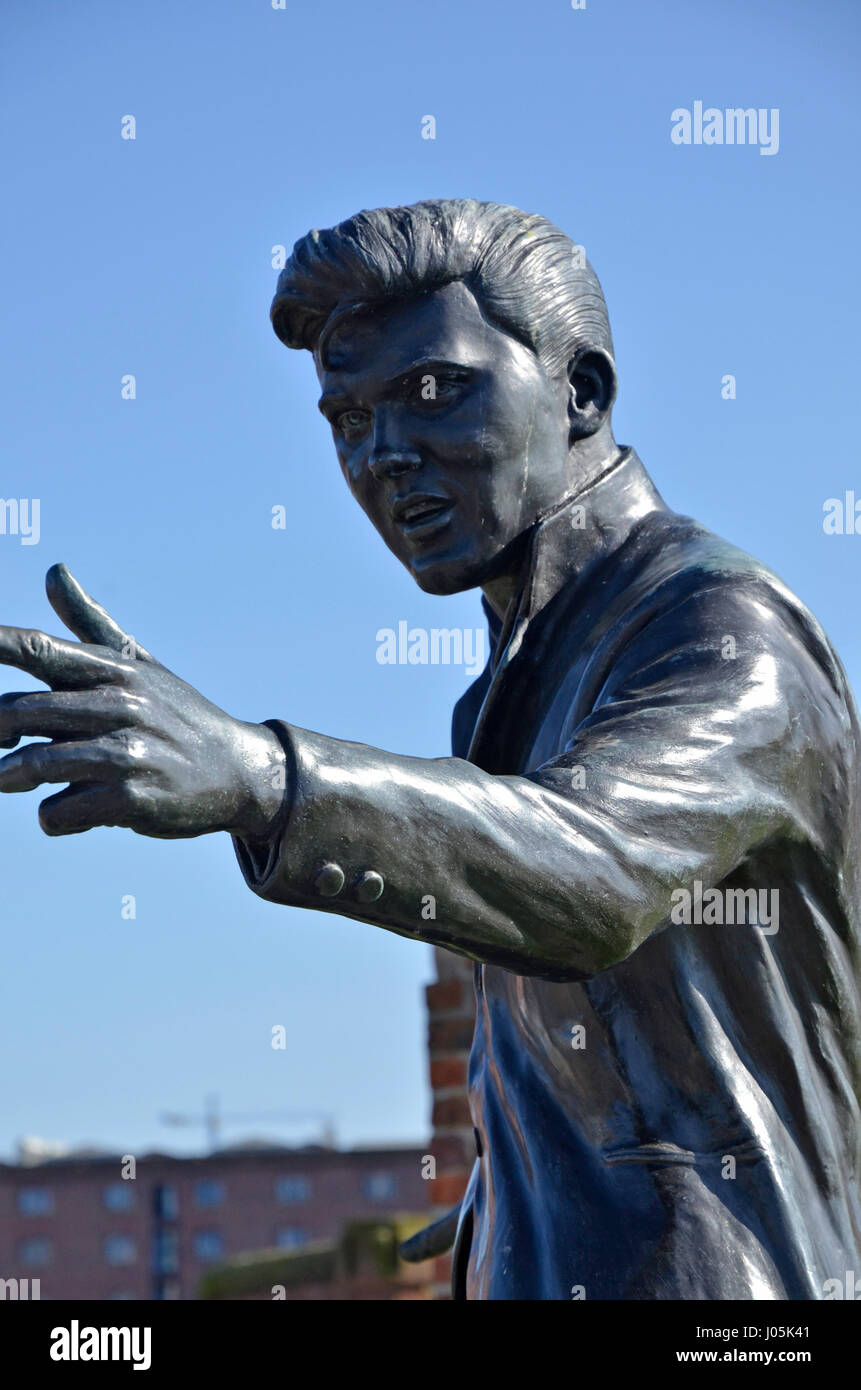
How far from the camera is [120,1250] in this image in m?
39.1

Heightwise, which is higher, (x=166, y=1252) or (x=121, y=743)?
(x=121, y=743)

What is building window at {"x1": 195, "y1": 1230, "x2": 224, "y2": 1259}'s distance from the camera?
38.7 metres

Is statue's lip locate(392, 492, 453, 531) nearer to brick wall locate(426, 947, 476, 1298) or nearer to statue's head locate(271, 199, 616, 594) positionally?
statue's head locate(271, 199, 616, 594)

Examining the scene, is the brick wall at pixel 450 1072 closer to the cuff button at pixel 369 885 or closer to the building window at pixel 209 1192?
the cuff button at pixel 369 885

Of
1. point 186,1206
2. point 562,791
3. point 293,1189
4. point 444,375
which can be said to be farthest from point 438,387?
point 186,1206

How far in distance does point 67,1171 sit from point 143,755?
39349 millimetres

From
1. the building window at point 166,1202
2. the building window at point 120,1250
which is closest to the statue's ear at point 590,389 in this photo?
the building window at point 166,1202

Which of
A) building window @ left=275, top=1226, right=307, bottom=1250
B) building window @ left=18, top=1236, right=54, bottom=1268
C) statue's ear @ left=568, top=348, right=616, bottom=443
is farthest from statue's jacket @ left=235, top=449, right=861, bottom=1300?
building window @ left=18, top=1236, right=54, bottom=1268

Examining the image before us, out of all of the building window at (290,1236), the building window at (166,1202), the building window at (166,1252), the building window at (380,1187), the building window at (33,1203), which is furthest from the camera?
the building window at (33,1203)

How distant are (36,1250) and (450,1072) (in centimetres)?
3642

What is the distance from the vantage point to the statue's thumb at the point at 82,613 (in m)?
1.81

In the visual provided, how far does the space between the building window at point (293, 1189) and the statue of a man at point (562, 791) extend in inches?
1450

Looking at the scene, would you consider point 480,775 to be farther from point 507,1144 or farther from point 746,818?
point 507,1144

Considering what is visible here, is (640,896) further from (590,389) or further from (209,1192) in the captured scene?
(209,1192)
